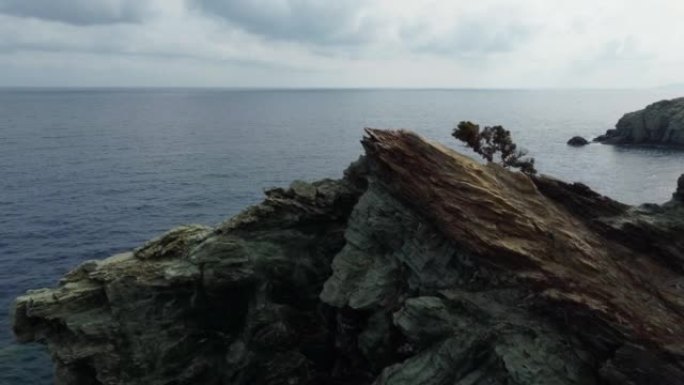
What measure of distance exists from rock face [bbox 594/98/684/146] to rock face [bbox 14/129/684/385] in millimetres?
153181

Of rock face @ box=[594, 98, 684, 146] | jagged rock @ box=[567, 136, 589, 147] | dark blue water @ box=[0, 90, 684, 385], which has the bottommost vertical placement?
dark blue water @ box=[0, 90, 684, 385]

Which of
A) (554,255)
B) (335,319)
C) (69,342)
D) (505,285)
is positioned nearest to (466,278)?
(505,285)

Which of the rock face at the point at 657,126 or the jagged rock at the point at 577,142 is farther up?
the rock face at the point at 657,126

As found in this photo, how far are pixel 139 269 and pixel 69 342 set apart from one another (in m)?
6.47

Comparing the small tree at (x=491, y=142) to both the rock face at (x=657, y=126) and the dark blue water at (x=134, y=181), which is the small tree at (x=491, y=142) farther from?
the rock face at (x=657, y=126)

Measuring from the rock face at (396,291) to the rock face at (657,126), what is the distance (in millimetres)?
153181

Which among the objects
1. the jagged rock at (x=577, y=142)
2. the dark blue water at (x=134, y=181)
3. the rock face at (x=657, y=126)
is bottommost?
the dark blue water at (x=134, y=181)

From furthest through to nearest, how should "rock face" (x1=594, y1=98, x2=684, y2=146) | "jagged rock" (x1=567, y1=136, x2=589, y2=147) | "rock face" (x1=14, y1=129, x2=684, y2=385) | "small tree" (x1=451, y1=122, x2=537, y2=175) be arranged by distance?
1. "jagged rock" (x1=567, y1=136, x2=589, y2=147)
2. "rock face" (x1=594, y1=98, x2=684, y2=146)
3. "small tree" (x1=451, y1=122, x2=537, y2=175)
4. "rock face" (x1=14, y1=129, x2=684, y2=385)

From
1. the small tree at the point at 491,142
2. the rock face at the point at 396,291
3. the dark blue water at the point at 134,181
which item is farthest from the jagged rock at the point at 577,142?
the rock face at the point at 396,291

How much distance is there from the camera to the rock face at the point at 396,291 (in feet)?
99.1

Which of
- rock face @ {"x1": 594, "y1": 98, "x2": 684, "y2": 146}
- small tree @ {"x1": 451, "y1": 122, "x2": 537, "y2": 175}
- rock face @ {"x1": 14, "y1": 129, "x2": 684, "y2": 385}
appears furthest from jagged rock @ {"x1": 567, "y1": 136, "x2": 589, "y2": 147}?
rock face @ {"x1": 14, "y1": 129, "x2": 684, "y2": 385}

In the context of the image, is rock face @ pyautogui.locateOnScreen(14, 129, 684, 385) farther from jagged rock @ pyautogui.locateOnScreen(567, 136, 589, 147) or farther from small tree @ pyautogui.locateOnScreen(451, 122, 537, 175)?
jagged rock @ pyautogui.locateOnScreen(567, 136, 589, 147)

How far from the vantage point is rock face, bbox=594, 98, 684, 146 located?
16912 cm

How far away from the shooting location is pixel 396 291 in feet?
126
